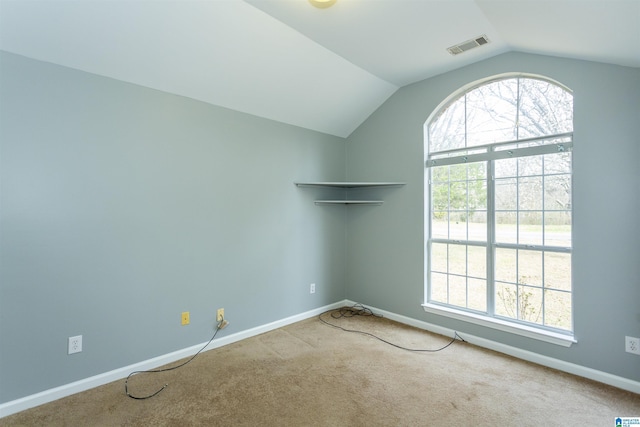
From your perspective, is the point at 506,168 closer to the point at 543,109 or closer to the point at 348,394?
the point at 543,109

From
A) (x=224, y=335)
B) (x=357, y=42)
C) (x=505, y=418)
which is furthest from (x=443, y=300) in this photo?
(x=357, y=42)

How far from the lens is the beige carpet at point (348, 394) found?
1.91 m

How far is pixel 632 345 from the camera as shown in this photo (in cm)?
219

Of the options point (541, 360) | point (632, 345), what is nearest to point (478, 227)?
point (541, 360)

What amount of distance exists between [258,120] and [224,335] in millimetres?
2306

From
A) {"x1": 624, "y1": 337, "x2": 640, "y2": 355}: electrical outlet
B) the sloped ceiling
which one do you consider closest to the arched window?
{"x1": 624, "y1": 337, "x2": 640, "y2": 355}: electrical outlet

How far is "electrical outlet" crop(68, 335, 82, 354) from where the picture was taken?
84.7 inches

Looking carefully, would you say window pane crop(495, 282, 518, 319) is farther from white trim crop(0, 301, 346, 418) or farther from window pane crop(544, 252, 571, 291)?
white trim crop(0, 301, 346, 418)

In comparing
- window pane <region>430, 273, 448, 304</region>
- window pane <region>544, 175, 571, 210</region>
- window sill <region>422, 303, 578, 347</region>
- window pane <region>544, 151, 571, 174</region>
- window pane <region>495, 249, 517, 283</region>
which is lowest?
window sill <region>422, 303, 578, 347</region>

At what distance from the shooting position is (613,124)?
7.46ft

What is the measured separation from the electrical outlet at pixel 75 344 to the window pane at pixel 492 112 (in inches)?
154

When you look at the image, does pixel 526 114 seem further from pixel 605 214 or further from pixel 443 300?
pixel 443 300

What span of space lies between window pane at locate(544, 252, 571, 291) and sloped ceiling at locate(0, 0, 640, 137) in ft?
5.11

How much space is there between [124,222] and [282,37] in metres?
2.03
